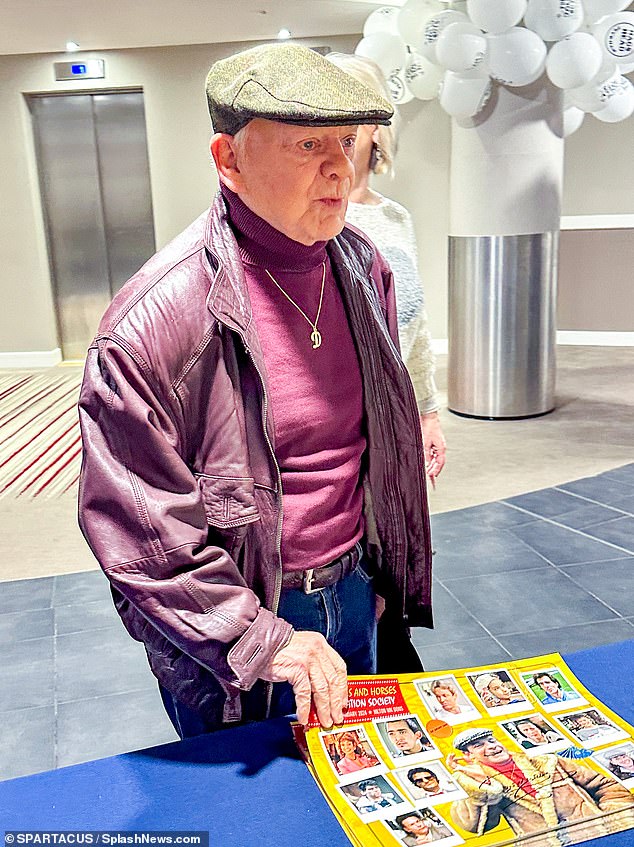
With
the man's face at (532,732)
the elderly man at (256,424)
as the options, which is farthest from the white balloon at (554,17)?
the man's face at (532,732)

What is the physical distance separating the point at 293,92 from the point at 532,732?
0.87 m

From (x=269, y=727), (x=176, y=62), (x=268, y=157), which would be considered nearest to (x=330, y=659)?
(x=269, y=727)

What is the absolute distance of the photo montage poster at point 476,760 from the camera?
3.27ft

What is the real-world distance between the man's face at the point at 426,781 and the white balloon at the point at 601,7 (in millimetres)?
4808

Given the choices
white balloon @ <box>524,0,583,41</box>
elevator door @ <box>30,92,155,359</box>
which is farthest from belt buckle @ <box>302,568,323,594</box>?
elevator door @ <box>30,92,155,359</box>

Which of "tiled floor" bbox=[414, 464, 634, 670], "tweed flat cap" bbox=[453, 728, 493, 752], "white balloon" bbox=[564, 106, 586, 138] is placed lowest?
"tiled floor" bbox=[414, 464, 634, 670]

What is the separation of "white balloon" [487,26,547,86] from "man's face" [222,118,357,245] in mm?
4037

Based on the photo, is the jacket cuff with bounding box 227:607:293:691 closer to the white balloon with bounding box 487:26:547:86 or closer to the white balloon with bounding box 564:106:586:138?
the white balloon with bounding box 487:26:547:86

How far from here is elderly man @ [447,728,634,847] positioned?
3.27 feet

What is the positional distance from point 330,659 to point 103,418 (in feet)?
1.43

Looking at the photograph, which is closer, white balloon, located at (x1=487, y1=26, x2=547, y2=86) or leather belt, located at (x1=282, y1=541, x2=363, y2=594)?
leather belt, located at (x1=282, y1=541, x2=363, y2=594)

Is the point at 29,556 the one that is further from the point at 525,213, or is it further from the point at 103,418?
the point at 525,213

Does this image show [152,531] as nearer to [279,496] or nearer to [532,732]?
[279,496]

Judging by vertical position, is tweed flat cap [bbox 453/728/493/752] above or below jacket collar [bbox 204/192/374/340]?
below
